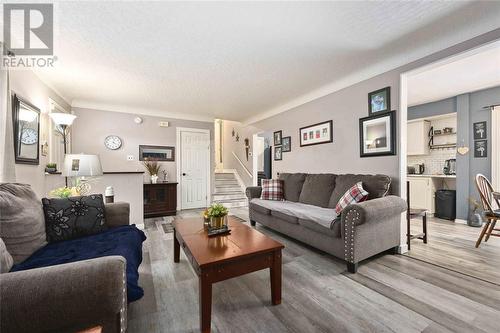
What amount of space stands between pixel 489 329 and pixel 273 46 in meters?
2.94

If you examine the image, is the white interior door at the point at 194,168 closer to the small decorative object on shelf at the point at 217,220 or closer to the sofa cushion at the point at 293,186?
the sofa cushion at the point at 293,186

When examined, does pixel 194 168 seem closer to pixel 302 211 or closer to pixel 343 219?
pixel 302 211

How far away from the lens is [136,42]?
2258 mm

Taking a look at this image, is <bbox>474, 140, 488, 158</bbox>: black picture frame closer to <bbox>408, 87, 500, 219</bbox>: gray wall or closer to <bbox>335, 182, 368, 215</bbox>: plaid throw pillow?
<bbox>408, 87, 500, 219</bbox>: gray wall

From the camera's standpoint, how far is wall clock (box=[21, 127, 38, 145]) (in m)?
2.36

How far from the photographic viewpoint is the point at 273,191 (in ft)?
12.6

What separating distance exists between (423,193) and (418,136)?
1.29 meters

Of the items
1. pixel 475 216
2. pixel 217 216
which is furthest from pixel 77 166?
pixel 475 216

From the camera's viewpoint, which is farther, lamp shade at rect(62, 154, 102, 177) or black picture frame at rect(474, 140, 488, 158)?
black picture frame at rect(474, 140, 488, 158)

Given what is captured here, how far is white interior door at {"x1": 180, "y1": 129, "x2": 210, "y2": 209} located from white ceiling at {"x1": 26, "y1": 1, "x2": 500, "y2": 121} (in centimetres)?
179

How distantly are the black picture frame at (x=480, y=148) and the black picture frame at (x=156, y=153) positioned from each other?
6.20 metres

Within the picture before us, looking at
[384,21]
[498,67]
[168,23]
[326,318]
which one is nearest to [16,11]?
[168,23]

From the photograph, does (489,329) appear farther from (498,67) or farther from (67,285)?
(498,67)

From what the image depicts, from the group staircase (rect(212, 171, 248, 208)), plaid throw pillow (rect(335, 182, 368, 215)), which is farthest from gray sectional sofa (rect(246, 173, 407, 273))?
staircase (rect(212, 171, 248, 208))
